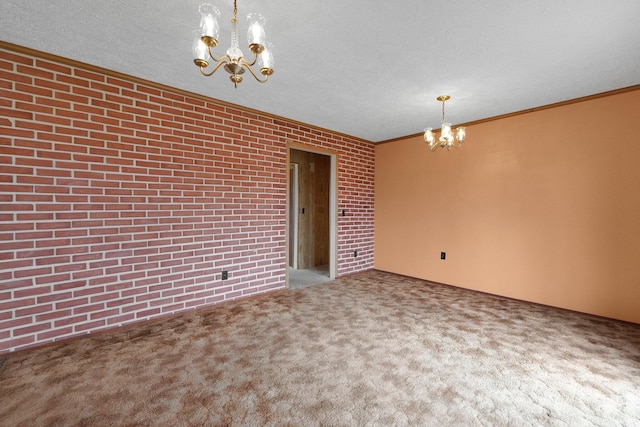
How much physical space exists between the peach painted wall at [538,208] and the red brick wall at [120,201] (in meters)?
2.35

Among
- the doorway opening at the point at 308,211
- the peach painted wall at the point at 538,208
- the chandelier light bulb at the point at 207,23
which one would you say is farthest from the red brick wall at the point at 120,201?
the peach painted wall at the point at 538,208

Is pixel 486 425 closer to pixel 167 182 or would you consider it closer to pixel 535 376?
pixel 535 376

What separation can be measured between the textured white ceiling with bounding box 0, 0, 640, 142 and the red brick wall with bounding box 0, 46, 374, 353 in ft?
1.02

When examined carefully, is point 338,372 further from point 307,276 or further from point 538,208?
point 538,208

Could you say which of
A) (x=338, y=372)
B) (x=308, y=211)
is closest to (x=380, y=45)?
(x=338, y=372)

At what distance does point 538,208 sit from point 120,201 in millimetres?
4542

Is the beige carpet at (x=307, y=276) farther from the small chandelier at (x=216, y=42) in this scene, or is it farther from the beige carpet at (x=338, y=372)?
the small chandelier at (x=216, y=42)

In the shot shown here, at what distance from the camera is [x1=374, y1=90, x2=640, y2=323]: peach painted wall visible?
2.75m

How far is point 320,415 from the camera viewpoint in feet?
4.94

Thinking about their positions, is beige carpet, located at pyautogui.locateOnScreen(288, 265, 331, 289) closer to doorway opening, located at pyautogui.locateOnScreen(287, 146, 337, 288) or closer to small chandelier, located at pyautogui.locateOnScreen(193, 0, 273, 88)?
doorway opening, located at pyautogui.locateOnScreen(287, 146, 337, 288)

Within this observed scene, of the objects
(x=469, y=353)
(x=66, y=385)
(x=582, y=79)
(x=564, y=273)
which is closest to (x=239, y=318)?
(x=66, y=385)

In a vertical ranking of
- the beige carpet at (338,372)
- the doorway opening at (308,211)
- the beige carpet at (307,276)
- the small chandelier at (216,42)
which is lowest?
the beige carpet at (307,276)

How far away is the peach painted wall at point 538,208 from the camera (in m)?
2.75

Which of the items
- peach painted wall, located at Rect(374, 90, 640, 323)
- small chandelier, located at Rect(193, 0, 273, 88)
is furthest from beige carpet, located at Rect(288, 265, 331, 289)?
small chandelier, located at Rect(193, 0, 273, 88)
